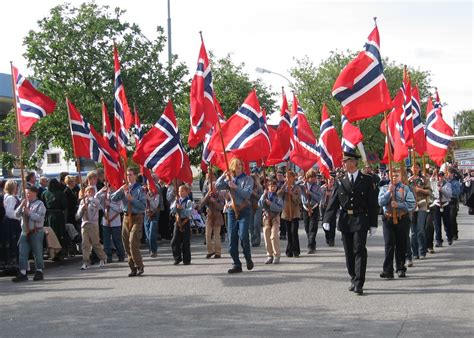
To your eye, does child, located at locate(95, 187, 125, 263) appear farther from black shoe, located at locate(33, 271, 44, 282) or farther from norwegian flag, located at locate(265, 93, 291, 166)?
norwegian flag, located at locate(265, 93, 291, 166)

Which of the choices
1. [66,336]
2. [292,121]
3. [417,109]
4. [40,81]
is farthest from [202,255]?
[40,81]

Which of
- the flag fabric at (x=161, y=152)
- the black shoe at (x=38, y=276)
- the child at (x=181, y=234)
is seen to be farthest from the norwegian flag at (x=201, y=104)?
the black shoe at (x=38, y=276)

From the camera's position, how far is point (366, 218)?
412 inches

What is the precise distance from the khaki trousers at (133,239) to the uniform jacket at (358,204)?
390 cm

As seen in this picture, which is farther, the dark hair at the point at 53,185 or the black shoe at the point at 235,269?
the dark hair at the point at 53,185

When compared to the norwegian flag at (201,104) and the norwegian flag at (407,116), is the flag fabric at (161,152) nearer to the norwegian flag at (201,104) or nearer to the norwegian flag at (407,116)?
the norwegian flag at (201,104)

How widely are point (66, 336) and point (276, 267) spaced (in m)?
6.19

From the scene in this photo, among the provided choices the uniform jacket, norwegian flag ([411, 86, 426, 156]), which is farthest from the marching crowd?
norwegian flag ([411, 86, 426, 156])

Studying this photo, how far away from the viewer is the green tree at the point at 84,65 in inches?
1095

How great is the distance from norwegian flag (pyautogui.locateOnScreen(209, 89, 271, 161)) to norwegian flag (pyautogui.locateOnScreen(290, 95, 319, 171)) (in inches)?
155

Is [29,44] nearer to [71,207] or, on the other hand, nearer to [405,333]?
[71,207]

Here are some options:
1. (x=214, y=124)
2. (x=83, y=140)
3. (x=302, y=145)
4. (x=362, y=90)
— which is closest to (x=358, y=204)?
(x=362, y=90)

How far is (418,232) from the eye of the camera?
14398 mm

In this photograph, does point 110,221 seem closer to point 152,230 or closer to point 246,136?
point 152,230
